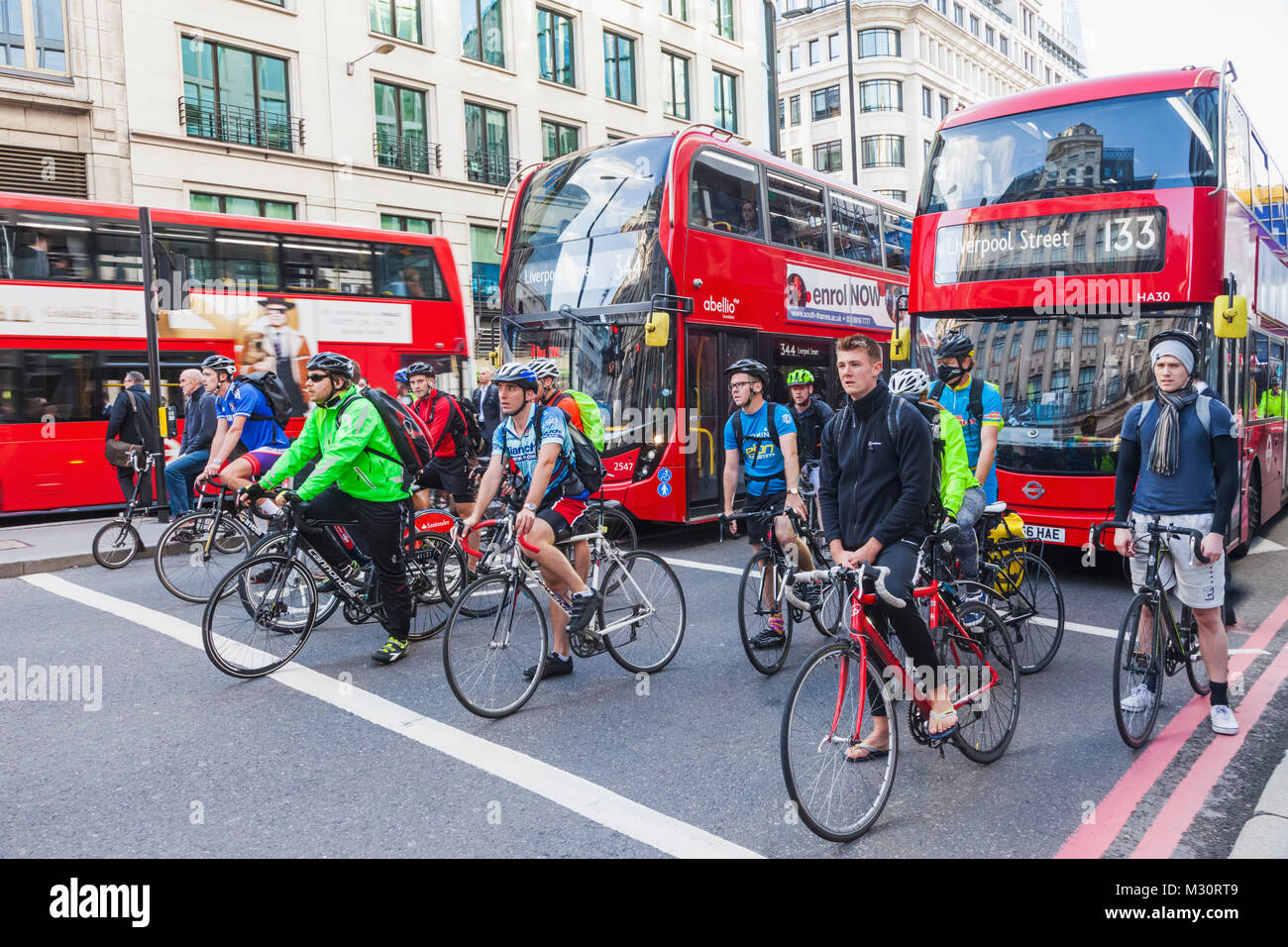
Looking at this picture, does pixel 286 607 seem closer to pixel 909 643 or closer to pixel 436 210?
pixel 909 643

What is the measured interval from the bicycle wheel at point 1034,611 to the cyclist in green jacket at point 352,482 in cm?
365

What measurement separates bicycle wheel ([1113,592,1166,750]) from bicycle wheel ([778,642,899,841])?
1.27 metres

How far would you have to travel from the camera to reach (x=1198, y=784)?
3.95 meters

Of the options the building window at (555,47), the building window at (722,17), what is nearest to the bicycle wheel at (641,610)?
the building window at (555,47)

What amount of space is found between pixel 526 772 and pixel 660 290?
20.5 ft

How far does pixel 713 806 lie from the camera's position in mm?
3789

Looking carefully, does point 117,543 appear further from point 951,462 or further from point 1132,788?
point 1132,788

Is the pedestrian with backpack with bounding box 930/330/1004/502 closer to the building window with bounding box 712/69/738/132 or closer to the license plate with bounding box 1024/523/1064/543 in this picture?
the license plate with bounding box 1024/523/1064/543

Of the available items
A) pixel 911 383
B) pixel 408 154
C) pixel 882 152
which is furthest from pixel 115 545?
pixel 882 152

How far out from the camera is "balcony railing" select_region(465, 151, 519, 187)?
25828mm

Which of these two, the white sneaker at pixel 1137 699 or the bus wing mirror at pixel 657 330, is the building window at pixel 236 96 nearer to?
the bus wing mirror at pixel 657 330

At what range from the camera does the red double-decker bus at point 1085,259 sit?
7.33m

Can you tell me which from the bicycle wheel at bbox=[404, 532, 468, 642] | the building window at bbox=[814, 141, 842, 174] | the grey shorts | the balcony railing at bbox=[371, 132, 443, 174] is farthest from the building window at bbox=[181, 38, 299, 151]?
the building window at bbox=[814, 141, 842, 174]
